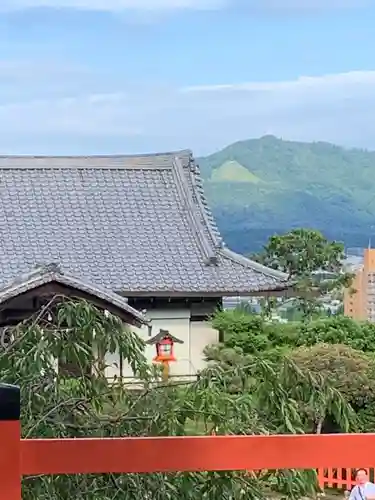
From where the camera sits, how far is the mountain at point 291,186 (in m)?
13.0

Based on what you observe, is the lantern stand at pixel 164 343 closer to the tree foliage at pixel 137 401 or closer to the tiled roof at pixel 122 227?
the tiled roof at pixel 122 227

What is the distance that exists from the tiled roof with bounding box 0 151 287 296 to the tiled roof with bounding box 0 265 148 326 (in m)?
0.84

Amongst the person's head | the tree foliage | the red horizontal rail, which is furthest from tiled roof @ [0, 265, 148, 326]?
the red horizontal rail

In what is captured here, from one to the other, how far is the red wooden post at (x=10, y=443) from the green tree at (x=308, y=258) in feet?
24.4

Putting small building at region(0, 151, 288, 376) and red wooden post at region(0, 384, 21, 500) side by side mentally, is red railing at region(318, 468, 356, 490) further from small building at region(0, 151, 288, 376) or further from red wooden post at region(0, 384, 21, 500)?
small building at region(0, 151, 288, 376)

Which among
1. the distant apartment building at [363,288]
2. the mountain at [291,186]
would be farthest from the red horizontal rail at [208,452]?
the mountain at [291,186]

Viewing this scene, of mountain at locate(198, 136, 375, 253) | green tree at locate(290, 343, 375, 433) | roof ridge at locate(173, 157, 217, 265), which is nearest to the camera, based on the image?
green tree at locate(290, 343, 375, 433)

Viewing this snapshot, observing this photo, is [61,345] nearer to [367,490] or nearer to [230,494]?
[230,494]

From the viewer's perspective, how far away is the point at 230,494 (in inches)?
52.4

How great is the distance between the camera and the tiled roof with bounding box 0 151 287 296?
261 inches

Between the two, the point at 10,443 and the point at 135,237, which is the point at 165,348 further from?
the point at 10,443

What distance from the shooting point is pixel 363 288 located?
27.8 ft

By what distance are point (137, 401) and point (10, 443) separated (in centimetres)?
73

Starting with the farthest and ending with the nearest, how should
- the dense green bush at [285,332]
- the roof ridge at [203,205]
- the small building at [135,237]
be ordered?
1. the roof ridge at [203,205]
2. the small building at [135,237]
3. the dense green bush at [285,332]
